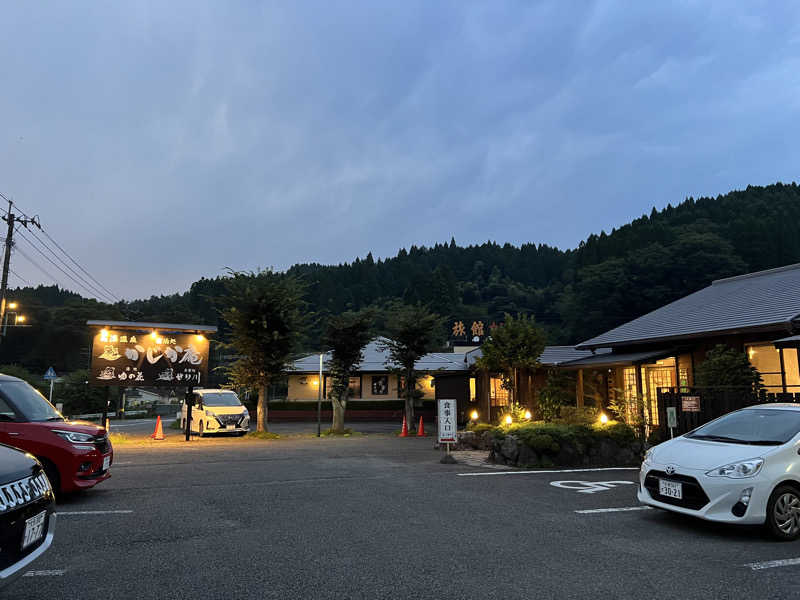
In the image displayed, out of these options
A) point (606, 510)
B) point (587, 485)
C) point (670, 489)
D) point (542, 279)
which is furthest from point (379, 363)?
point (542, 279)

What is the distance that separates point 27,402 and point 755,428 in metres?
9.64

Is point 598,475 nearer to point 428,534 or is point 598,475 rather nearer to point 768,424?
point 768,424

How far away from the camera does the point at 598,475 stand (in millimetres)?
10266

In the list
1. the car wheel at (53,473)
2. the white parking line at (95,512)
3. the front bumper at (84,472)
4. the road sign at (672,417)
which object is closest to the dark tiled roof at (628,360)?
the road sign at (672,417)

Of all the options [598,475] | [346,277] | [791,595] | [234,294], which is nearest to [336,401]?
[234,294]

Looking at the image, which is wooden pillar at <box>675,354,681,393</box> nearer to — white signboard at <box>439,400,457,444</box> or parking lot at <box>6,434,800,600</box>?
white signboard at <box>439,400,457,444</box>

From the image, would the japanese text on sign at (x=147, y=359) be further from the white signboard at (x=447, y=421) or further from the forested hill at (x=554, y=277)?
the forested hill at (x=554, y=277)

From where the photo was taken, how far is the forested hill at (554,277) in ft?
166

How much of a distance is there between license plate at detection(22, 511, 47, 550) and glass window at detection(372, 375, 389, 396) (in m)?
30.9

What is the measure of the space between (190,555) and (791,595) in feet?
16.3

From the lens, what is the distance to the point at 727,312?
1520 centimetres

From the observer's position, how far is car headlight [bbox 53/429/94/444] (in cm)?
714

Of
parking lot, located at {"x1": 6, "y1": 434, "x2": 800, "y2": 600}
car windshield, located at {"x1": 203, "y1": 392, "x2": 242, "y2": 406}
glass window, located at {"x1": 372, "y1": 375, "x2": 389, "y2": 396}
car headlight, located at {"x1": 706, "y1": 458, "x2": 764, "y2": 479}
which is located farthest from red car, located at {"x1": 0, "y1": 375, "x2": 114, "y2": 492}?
glass window, located at {"x1": 372, "y1": 375, "x2": 389, "y2": 396}

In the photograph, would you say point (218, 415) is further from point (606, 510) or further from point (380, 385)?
point (380, 385)
